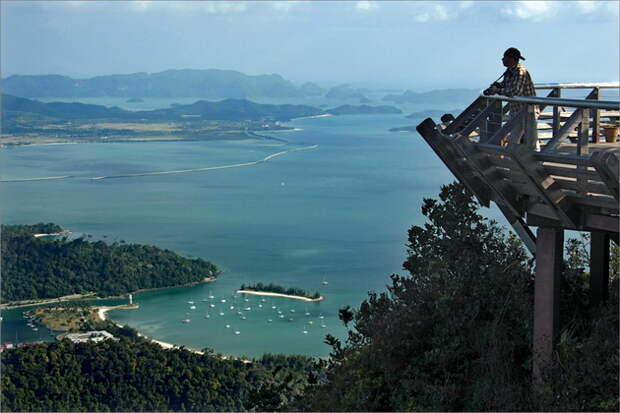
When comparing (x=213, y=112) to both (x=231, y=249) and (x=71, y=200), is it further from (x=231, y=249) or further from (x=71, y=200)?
(x=231, y=249)

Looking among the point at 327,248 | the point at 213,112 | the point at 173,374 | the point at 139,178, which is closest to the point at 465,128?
the point at 173,374

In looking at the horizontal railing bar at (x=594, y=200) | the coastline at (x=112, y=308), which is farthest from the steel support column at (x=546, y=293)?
the coastline at (x=112, y=308)

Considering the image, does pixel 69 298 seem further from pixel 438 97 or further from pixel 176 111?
pixel 438 97

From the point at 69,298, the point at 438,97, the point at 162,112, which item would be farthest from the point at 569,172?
the point at 162,112

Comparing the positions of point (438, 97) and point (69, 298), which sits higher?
point (438, 97)

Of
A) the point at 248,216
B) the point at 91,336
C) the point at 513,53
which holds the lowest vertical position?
the point at 91,336

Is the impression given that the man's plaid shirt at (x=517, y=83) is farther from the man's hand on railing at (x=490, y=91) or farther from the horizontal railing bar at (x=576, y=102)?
the horizontal railing bar at (x=576, y=102)

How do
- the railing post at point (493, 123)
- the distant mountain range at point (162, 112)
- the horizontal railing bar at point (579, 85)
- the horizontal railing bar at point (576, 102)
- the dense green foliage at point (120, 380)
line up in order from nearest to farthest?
the horizontal railing bar at point (576, 102)
the railing post at point (493, 123)
the horizontal railing bar at point (579, 85)
the dense green foliage at point (120, 380)
the distant mountain range at point (162, 112)
